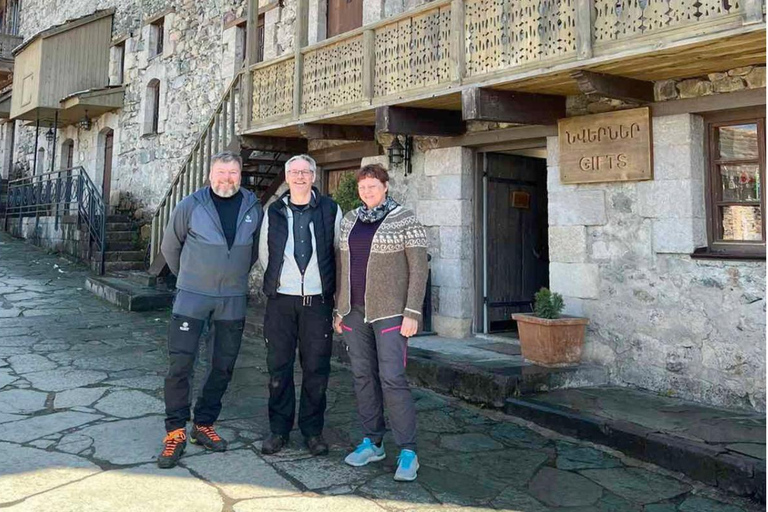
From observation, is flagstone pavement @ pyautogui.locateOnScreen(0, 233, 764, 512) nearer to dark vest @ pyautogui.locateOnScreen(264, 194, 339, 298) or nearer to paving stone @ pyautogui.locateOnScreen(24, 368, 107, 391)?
paving stone @ pyautogui.locateOnScreen(24, 368, 107, 391)

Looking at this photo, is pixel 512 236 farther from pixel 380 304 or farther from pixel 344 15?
pixel 380 304

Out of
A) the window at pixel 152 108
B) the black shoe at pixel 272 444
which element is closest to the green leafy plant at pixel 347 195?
the black shoe at pixel 272 444

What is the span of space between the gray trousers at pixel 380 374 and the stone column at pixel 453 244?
3283 mm

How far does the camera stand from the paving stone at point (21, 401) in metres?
4.30

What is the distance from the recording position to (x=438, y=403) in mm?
4906

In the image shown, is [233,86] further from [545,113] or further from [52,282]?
[52,282]

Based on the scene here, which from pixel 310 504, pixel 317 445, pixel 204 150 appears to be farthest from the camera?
pixel 204 150

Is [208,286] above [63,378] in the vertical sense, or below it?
above

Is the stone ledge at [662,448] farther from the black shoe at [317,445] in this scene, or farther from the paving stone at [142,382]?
the paving stone at [142,382]

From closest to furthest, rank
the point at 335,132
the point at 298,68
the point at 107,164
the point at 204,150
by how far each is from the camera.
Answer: the point at 298,68, the point at 335,132, the point at 204,150, the point at 107,164

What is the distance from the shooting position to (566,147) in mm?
5609

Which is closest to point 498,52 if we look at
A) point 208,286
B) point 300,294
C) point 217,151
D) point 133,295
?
point 300,294

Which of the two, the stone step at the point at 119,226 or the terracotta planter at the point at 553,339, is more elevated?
the stone step at the point at 119,226

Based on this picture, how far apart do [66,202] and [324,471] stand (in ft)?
37.3
